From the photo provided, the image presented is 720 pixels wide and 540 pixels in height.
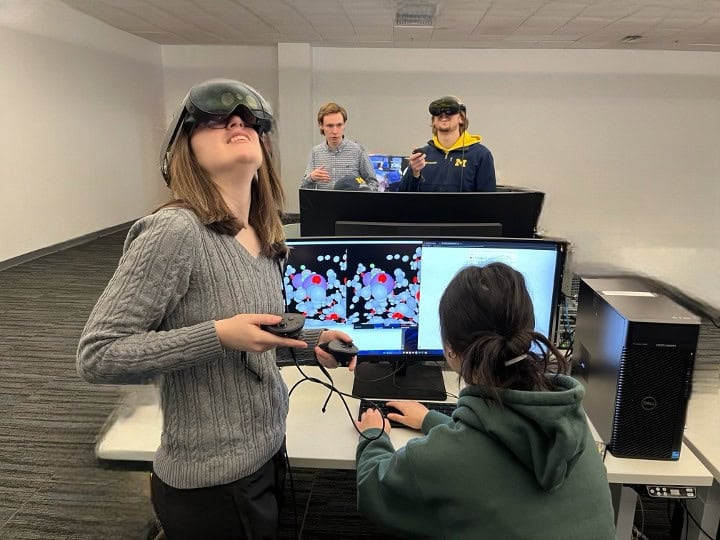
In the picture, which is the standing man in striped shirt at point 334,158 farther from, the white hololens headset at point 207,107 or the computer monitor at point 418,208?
the white hololens headset at point 207,107

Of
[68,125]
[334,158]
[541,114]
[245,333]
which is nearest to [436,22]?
[541,114]

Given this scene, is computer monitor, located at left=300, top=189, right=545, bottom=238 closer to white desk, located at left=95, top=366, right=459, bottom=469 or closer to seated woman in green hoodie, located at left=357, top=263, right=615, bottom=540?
white desk, located at left=95, top=366, right=459, bottom=469

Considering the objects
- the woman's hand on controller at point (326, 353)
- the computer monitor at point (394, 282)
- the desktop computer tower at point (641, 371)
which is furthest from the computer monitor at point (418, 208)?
the woman's hand on controller at point (326, 353)

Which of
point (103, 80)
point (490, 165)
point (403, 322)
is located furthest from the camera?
point (103, 80)

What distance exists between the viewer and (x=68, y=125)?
556 cm

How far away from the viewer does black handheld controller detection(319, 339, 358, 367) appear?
108cm

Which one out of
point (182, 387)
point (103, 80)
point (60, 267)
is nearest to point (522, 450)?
point (182, 387)

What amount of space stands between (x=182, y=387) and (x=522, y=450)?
56 centimetres

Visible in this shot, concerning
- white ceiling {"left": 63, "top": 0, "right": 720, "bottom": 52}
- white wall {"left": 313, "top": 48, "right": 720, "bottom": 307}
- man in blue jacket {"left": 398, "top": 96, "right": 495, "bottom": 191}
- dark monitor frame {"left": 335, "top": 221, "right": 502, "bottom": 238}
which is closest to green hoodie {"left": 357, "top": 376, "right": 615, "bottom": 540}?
dark monitor frame {"left": 335, "top": 221, "right": 502, "bottom": 238}

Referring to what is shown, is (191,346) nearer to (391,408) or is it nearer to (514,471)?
(514,471)

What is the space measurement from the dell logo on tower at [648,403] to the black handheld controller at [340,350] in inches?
24.7

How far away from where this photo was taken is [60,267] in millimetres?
4852

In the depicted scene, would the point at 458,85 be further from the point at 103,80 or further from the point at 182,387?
the point at 182,387

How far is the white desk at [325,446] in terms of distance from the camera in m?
1.12
